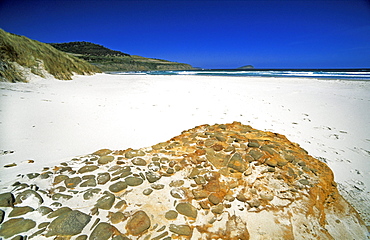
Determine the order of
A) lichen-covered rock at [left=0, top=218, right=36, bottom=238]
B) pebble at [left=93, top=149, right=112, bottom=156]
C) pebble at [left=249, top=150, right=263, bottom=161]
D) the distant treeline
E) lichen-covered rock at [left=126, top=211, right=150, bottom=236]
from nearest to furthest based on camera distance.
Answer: lichen-covered rock at [left=0, top=218, right=36, bottom=238] → lichen-covered rock at [left=126, top=211, right=150, bottom=236] → pebble at [left=249, top=150, right=263, bottom=161] → pebble at [left=93, top=149, right=112, bottom=156] → the distant treeline

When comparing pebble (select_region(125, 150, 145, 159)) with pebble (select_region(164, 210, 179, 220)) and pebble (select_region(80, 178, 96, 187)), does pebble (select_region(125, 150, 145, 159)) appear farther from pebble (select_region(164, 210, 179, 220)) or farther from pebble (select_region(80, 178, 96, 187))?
pebble (select_region(164, 210, 179, 220))

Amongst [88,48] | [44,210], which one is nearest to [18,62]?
[44,210]

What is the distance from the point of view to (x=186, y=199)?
5.38 feet

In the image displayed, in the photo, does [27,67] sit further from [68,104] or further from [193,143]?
[193,143]

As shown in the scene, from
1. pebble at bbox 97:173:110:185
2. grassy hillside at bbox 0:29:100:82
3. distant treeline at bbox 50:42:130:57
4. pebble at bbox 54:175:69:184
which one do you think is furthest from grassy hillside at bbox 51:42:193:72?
pebble at bbox 97:173:110:185

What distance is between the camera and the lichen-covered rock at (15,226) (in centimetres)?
118

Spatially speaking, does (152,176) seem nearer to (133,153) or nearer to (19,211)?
(133,153)

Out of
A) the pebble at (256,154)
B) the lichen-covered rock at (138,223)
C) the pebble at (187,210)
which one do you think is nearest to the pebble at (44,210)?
the lichen-covered rock at (138,223)

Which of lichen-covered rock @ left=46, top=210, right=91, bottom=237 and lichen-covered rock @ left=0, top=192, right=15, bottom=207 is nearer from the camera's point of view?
lichen-covered rock @ left=46, top=210, right=91, bottom=237

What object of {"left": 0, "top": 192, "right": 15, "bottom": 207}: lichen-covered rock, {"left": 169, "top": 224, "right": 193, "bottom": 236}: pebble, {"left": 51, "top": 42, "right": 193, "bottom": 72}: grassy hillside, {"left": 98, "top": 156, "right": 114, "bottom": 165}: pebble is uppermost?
{"left": 51, "top": 42, "right": 193, "bottom": 72}: grassy hillside

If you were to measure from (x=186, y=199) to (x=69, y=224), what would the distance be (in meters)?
1.03

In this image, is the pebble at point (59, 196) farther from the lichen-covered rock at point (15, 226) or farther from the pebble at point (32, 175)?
the pebble at point (32, 175)

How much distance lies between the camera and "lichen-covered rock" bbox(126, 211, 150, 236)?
1305 millimetres

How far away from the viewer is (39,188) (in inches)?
63.7
